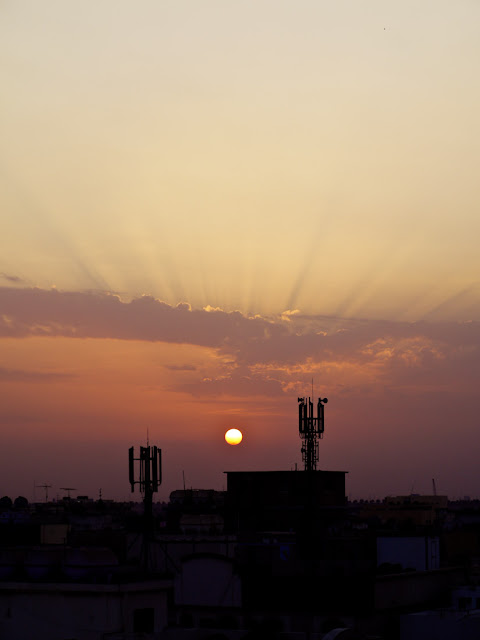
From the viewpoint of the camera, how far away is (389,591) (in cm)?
6481

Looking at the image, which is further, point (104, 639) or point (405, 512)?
point (405, 512)

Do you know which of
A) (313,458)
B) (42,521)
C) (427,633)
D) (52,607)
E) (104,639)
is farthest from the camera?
(42,521)

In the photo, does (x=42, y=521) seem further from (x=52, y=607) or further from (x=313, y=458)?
(x=52, y=607)

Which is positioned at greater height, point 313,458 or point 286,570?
point 313,458

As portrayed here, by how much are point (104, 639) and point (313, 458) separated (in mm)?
53885

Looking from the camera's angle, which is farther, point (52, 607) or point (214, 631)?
point (52, 607)

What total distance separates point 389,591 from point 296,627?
6.61 meters

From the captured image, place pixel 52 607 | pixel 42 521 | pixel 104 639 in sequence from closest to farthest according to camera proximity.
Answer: pixel 104 639 → pixel 52 607 → pixel 42 521

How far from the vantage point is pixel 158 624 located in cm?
4584

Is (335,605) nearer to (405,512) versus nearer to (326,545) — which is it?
(326,545)

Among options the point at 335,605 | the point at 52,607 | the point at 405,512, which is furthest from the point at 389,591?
the point at 405,512

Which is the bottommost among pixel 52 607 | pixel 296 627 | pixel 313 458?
pixel 296 627

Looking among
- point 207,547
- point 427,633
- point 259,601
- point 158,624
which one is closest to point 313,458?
point 207,547

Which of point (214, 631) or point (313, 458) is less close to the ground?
point (313, 458)
